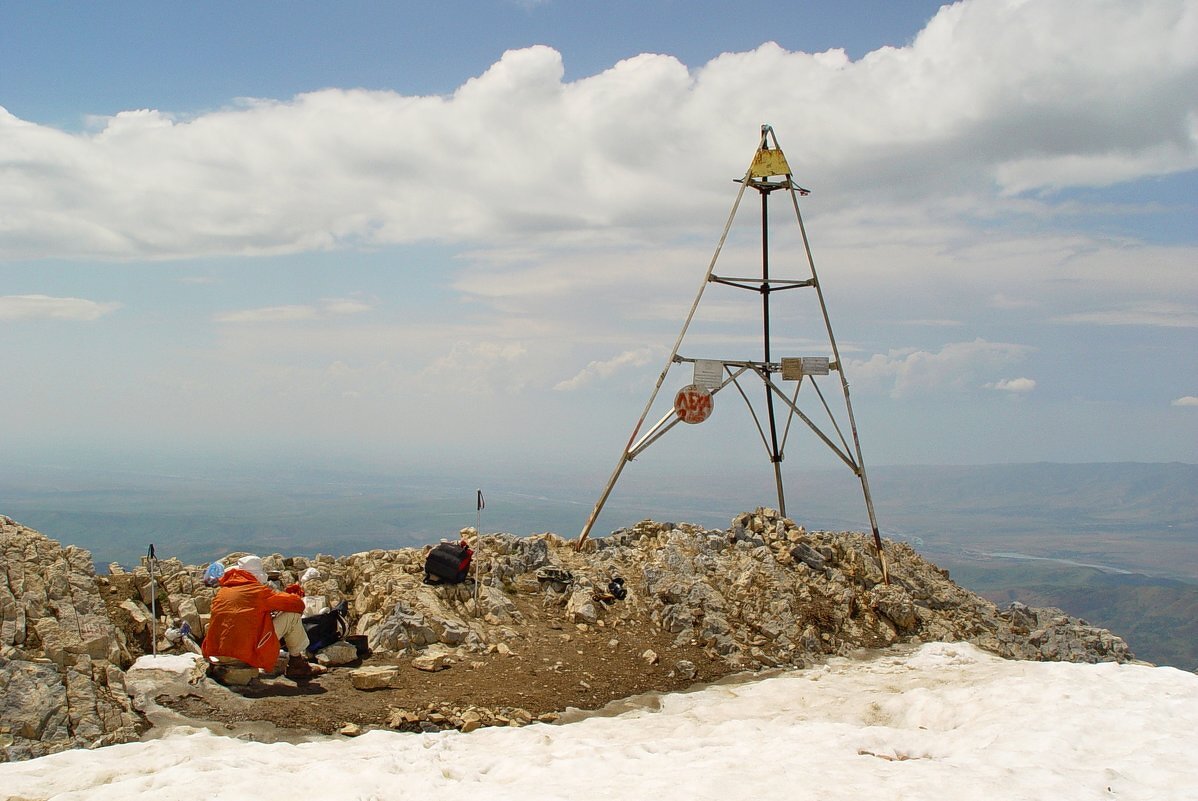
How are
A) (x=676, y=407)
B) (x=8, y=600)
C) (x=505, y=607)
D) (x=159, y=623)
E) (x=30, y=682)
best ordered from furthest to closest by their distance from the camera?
(x=676, y=407) → (x=505, y=607) → (x=159, y=623) → (x=8, y=600) → (x=30, y=682)

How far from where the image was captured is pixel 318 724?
10391 millimetres

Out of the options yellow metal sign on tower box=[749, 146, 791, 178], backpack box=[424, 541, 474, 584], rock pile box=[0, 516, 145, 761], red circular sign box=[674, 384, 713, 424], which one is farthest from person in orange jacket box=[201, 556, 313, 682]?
yellow metal sign on tower box=[749, 146, 791, 178]

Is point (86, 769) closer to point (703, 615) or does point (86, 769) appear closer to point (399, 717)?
point (399, 717)

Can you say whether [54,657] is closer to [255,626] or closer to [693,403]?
[255,626]

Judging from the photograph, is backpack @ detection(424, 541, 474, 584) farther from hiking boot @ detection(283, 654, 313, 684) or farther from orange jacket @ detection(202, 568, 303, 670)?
orange jacket @ detection(202, 568, 303, 670)

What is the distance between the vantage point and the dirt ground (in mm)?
10633

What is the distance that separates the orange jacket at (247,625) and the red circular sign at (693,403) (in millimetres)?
9989

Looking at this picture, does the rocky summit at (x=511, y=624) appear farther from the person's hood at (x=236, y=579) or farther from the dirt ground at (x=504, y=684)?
the person's hood at (x=236, y=579)

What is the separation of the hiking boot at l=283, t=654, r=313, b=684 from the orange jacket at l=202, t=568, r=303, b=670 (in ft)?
0.80

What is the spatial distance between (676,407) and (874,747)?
33.4ft

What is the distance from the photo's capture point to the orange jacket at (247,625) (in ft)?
37.3

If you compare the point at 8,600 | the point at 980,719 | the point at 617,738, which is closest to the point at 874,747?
the point at 980,719

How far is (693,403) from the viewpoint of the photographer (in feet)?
62.0

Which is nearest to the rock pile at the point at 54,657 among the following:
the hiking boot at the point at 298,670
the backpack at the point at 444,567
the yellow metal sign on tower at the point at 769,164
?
the hiking boot at the point at 298,670
